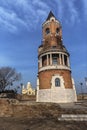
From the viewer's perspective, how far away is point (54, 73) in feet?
97.3

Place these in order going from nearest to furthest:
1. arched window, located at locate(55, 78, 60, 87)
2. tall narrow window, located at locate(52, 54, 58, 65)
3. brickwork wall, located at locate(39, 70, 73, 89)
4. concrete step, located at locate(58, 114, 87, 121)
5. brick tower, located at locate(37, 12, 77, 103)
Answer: concrete step, located at locate(58, 114, 87, 121) < brick tower, located at locate(37, 12, 77, 103) < arched window, located at locate(55, 78, 60, 87) < brickwork wall, located at locate(39, 70, 73, 89) < tall narrow window, located at locate(52, 54, 58, 65)

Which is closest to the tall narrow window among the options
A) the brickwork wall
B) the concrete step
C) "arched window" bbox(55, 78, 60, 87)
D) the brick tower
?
the brick tower

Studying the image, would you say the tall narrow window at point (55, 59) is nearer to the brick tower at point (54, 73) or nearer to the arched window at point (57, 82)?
the brick tower at point (54, 73)

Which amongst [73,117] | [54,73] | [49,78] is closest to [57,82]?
[49,78]

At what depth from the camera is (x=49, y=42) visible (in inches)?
1307

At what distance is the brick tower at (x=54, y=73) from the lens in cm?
2821

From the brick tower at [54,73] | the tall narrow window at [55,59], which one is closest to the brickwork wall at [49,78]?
the brick tower at [54,73]

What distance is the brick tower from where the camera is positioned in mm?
28214

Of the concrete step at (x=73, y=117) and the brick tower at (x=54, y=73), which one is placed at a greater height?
the brick tower at (x=54, y=73)

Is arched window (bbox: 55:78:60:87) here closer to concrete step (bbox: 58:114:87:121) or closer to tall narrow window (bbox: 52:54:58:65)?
tall narrow window (bbox: 52:54:58:65)

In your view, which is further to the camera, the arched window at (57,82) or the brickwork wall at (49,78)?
the brickwork wall at (49,78)

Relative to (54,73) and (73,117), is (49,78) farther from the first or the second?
(73,117)

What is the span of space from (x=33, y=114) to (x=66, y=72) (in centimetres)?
1403

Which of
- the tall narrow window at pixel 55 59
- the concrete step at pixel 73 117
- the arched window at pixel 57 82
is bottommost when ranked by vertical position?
the concrete step at pixel 73 117
